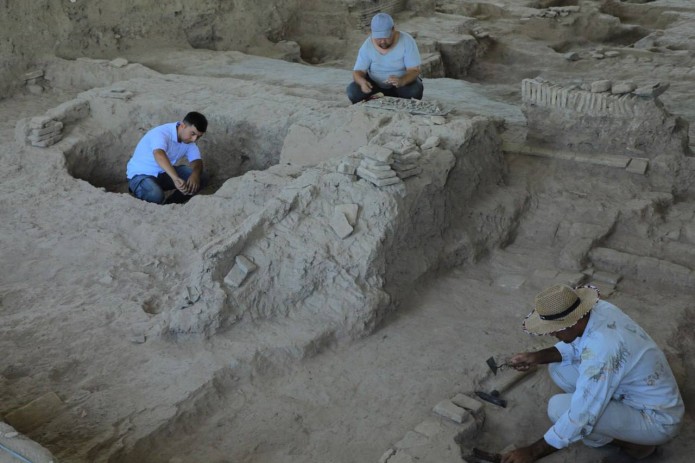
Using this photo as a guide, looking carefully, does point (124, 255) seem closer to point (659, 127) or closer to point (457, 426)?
point (457, 426)

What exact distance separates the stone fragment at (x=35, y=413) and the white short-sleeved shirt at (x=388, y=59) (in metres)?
4.29

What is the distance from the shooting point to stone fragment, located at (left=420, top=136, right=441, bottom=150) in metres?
5.57

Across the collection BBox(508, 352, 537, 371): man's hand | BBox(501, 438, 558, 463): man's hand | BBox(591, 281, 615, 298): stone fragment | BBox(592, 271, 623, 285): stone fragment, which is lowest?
BBox(501, 438, 558, 463): man's hand

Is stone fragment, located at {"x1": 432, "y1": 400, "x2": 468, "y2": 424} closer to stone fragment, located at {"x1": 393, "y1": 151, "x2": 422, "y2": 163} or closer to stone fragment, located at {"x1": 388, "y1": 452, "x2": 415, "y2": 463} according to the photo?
stone fragment, located at {"x1": 388, "y1": 452, "x2": 415, "y2": 463}

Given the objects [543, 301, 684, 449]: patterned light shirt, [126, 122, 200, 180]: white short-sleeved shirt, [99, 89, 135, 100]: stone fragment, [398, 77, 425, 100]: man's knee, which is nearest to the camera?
[543, 301, 684, 449]: patterned light shirt

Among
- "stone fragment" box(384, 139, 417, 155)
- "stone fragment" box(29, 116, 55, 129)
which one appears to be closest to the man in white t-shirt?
"stone fragment" box(29, 116, 55, 129)

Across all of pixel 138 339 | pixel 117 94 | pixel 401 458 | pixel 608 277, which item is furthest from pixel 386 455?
pixel 117 94

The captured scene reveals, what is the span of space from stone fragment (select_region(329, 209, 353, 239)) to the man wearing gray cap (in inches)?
85.6

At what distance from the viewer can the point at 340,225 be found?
4934mm

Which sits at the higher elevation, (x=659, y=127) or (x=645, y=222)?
(x=659, y=127)

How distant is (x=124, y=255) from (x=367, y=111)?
96.7 inches

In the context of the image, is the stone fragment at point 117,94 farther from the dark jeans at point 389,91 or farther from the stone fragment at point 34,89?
the dark jeans at point 389,91

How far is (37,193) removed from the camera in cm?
642

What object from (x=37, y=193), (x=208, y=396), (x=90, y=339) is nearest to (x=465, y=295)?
(x=208, y=396)
